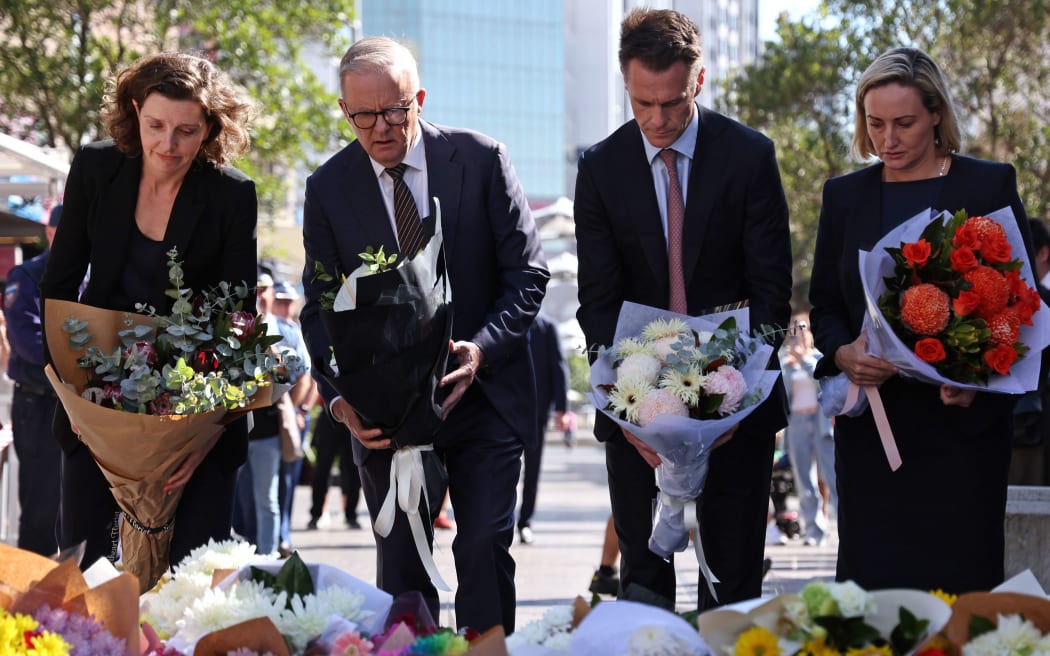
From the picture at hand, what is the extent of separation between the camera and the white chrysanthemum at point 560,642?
11.3 ft

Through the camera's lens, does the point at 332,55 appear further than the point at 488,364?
Yes

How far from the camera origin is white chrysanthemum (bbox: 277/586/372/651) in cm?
357

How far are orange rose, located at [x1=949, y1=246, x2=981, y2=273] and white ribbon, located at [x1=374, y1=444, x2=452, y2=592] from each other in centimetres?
177

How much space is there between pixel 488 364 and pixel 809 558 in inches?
299

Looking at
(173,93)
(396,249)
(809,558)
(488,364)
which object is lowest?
(809,558)

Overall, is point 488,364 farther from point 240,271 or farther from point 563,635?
point 563,635

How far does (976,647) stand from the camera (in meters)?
3.08

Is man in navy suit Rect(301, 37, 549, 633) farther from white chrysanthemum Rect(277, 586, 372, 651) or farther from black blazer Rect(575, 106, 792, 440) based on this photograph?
white chrysanthemum Rect(277, 586, 372, 651)

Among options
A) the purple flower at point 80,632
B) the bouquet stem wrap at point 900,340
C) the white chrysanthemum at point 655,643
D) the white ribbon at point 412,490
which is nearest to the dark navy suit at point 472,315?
the white ribbon at point 412,490

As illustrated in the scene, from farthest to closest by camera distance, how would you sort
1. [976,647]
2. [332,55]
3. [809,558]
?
[332,55], [809,558], [976,647]

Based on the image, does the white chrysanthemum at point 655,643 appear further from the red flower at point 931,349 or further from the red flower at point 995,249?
the red flower at point 995,249

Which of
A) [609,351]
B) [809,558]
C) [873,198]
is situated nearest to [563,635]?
[609,351]

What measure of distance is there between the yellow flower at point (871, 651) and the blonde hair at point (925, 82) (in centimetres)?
267

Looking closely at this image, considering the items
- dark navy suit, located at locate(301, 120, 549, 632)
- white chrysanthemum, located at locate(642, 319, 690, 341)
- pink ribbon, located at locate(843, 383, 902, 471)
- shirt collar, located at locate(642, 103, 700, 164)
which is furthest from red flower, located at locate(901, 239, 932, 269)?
dark navy suit, located at locate(301, 120, 549, 632)
